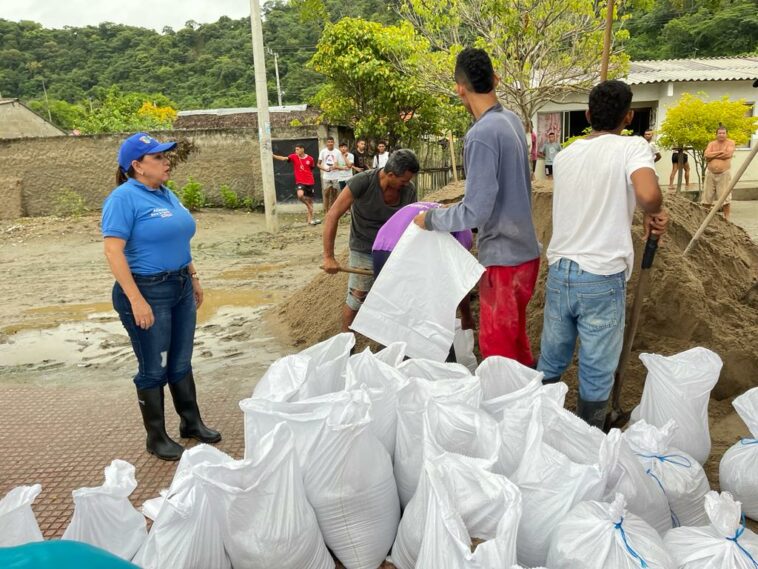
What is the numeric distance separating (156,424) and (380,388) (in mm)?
1277

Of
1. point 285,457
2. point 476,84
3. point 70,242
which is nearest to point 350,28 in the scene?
point 70,242

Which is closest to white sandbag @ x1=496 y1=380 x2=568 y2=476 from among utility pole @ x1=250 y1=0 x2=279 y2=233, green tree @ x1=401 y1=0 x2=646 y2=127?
green tree @ x1=401 y1=0 x2=646 y2=127

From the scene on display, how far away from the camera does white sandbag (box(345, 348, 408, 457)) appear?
7.29ft

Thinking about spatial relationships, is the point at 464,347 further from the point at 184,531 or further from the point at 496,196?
the point at 184,531

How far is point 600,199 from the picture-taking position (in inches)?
93.0

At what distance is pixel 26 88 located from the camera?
43906mm

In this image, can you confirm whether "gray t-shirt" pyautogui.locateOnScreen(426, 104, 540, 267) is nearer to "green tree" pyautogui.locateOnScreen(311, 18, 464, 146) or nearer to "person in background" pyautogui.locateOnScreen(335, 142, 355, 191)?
"person in background" pyautogui.locateOnScreen(335, 142, 355, 191)

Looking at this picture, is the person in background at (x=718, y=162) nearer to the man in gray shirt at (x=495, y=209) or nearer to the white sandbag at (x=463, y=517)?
the man in gray shirt at (x=495, y=209)

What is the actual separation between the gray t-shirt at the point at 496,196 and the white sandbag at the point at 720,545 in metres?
1.23

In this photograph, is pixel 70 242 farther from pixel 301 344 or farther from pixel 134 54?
pixel 134 54

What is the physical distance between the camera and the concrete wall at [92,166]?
13.3 m

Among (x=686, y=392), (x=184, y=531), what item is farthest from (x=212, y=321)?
(x=686, y=392)

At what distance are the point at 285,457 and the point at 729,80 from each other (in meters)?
15.9

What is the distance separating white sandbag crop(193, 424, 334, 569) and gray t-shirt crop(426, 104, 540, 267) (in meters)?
1.20
